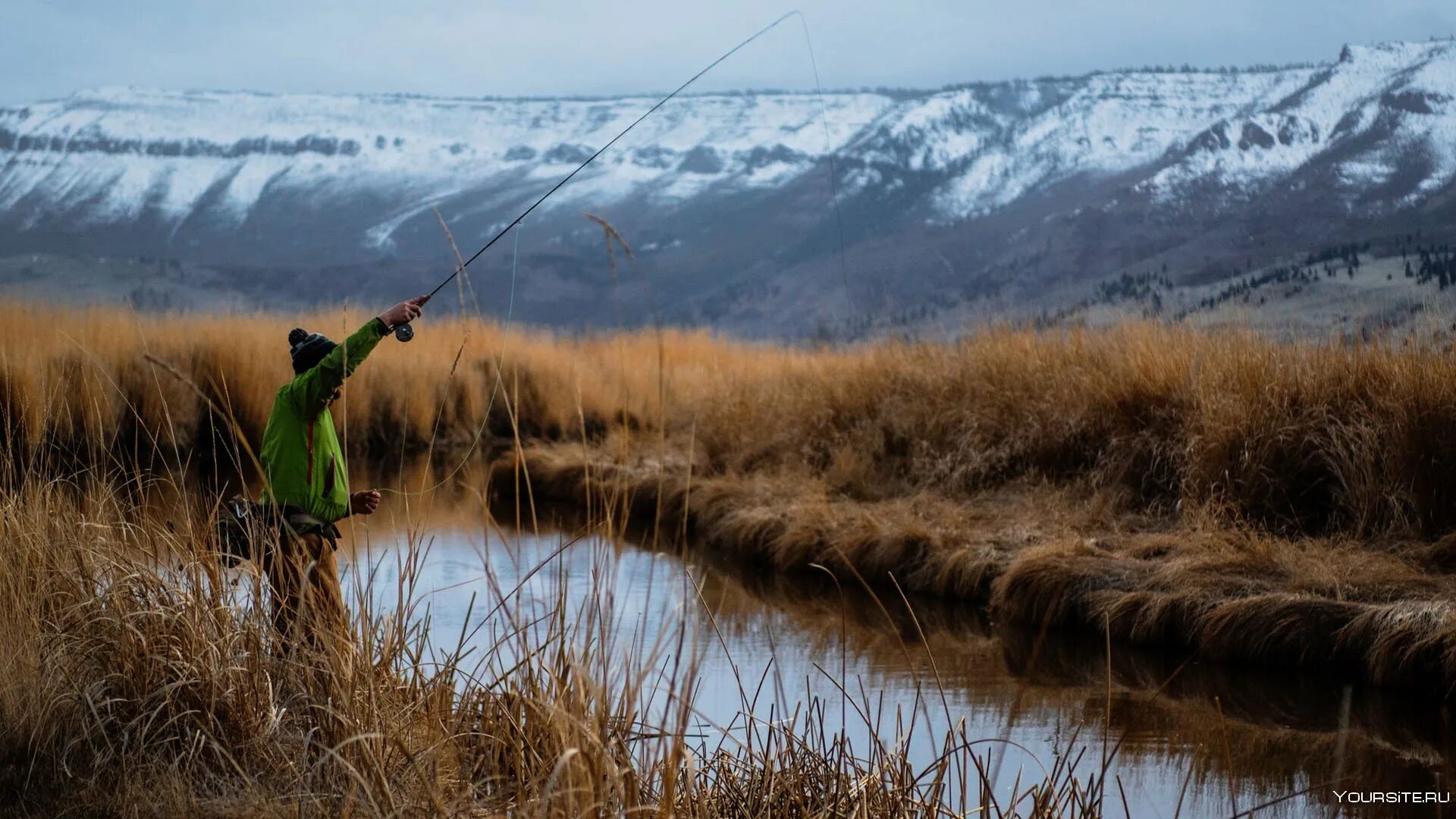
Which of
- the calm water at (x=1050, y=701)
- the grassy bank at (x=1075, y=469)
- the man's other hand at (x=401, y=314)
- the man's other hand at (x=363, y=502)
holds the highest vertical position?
the man's other hand at (x=401, y=314)

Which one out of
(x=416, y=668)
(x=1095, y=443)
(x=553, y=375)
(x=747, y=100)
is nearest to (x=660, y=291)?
(x=747, y=100)

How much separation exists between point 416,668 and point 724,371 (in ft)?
34.1

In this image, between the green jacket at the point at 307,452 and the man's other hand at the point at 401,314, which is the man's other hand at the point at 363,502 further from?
the man's other hand at the point at 401,314

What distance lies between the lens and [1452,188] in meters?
51.8

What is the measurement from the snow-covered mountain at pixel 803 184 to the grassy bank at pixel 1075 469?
46878 millimetres

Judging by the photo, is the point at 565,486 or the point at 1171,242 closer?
the point at 565,486

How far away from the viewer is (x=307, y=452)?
3.35 meters

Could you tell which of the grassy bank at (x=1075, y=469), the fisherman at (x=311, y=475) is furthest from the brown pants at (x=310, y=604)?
the grassy bank at (x=1075, y=469)

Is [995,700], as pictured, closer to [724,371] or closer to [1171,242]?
[724,371]

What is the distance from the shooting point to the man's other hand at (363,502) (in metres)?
3.41

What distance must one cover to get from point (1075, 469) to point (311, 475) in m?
6.15

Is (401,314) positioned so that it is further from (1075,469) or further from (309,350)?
(1075,469)

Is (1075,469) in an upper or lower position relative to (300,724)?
lower

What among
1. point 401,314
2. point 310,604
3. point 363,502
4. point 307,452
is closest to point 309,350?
point 307,452
